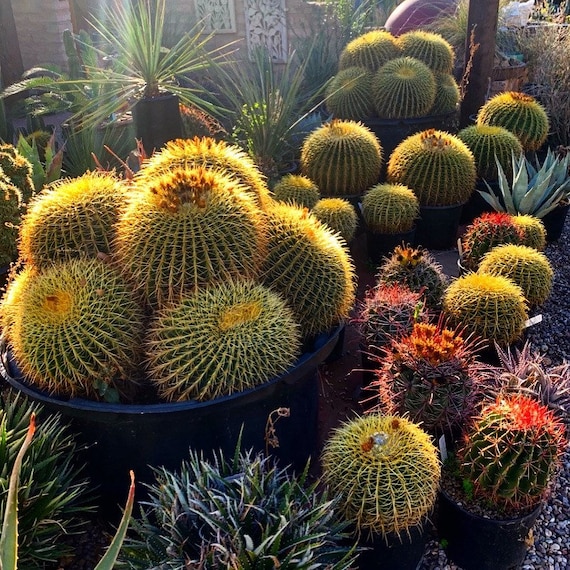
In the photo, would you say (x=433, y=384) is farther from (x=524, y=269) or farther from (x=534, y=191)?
(x=534, y=191)

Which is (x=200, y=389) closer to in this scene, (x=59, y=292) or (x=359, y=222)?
(x=59, y=292)

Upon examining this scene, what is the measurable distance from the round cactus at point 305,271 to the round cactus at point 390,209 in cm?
174

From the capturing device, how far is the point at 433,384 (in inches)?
92.5

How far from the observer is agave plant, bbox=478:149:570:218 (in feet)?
14.1

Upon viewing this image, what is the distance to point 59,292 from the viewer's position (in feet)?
7.22

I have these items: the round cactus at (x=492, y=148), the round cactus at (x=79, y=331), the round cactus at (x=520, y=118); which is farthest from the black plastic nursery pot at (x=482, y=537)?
the round cactus at (x=520, y=118)

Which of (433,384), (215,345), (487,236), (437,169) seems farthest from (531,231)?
(215,345)

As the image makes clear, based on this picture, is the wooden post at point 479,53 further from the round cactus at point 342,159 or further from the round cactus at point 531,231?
the round cactus at point 531,231

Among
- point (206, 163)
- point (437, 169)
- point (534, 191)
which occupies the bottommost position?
point (534, 191)

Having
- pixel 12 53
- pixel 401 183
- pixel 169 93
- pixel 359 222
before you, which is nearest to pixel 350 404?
pixel 359 222

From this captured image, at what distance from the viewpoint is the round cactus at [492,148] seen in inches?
194

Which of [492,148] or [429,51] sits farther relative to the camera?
[429,51]

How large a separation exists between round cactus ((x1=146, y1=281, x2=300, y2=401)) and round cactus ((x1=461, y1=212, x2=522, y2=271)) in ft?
6.64

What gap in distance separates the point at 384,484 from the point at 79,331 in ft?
3.93
